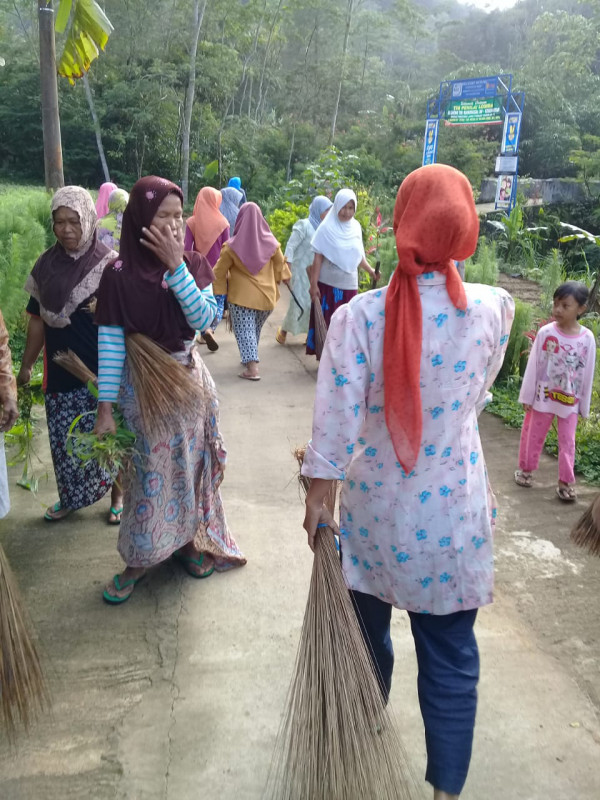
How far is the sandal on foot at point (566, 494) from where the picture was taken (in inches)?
146

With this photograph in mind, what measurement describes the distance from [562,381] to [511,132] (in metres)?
12.4

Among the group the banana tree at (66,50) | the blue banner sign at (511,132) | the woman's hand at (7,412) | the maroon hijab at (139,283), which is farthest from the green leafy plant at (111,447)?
the blue banner sign at (511,132)

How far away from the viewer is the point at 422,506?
161cm

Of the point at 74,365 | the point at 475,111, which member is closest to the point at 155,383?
the point at 74,365

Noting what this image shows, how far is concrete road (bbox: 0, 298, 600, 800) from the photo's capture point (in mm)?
1900

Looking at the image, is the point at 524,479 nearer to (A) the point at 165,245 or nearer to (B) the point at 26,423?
(A) the point at 165,245

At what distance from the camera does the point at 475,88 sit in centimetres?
1553

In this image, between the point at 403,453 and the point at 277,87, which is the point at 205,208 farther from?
the point at 277,87

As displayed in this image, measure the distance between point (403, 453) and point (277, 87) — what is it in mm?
29212

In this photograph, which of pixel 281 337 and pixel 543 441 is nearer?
pixel 543 441

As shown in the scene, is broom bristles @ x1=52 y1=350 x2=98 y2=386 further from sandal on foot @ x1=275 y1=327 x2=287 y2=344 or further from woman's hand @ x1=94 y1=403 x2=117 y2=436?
sandal on foot @ x1=275 y1=327 x2=287 y2=344

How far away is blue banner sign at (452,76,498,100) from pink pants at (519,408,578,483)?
44.6ft

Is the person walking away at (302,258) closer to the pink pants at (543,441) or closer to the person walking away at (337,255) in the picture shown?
the person walking away at (337,255)

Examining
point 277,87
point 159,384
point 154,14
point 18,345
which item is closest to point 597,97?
point 277,87
